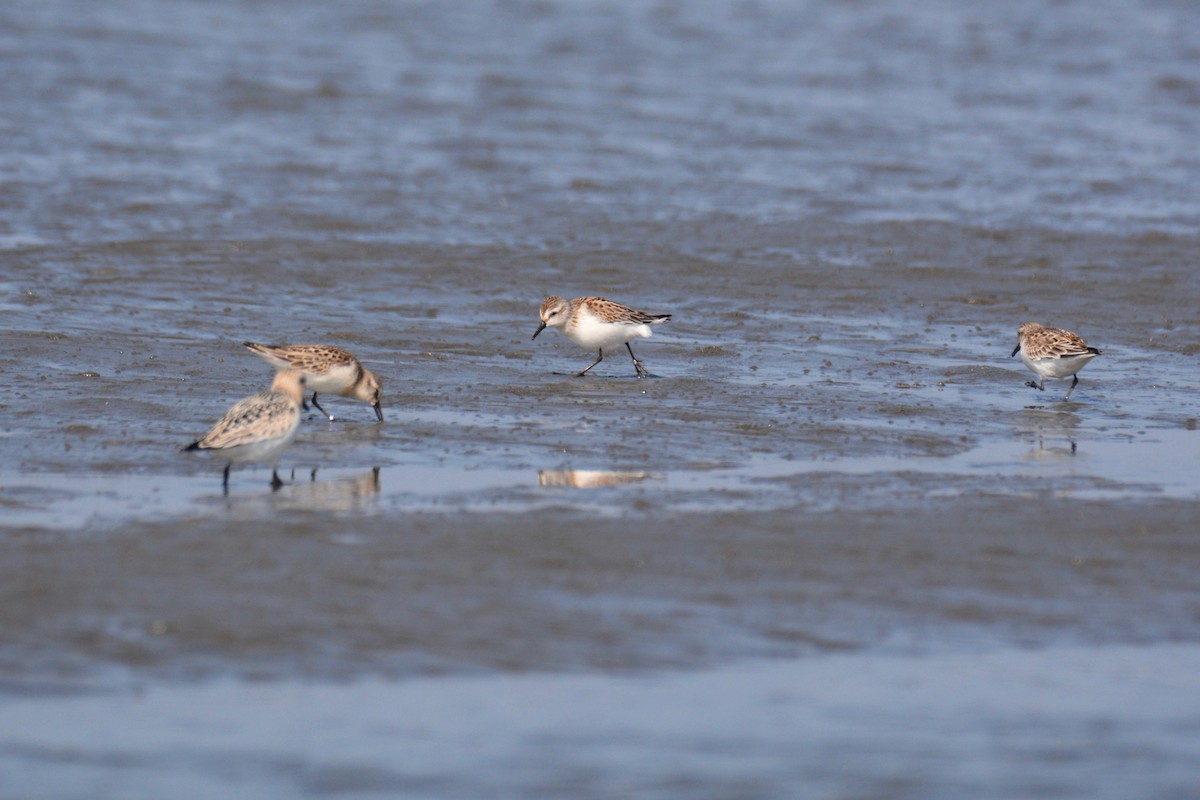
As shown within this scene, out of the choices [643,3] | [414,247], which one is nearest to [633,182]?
[414,247]

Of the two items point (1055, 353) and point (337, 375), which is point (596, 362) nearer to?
point (337, 375)

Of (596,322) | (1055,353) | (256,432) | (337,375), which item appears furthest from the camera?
(596,322)

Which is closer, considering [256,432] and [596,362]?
[256,432]

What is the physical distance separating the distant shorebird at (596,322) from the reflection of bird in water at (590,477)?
316 centimetres

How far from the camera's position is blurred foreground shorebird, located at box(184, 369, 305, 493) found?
30.8ft

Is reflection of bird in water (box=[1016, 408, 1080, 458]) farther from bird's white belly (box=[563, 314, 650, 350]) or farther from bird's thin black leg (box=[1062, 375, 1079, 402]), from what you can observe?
bird's white belly (box=[563, 314, 650, 350])

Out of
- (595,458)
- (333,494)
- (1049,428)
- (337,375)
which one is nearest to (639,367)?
(337,375)

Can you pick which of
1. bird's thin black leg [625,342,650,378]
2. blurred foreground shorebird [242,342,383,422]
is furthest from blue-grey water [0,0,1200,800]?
blurred foreground shorebird [242,342,383,422]

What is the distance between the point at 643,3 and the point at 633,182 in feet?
60.2

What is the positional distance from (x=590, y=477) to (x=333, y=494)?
150 cm

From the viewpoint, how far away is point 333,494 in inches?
377

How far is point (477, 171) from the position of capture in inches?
840

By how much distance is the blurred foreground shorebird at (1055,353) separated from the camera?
12508 millimetres

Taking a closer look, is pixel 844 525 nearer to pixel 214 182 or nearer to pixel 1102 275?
pixel 1102 275
